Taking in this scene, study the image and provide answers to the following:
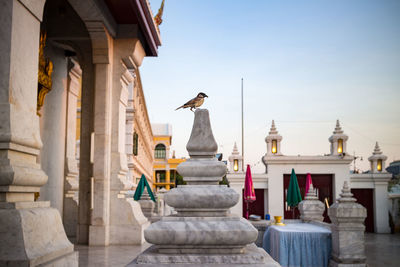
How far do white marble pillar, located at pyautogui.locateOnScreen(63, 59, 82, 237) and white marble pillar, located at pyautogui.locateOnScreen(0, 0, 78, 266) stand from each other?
22.9ft

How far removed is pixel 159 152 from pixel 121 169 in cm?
6681

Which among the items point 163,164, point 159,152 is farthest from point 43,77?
point 159,152

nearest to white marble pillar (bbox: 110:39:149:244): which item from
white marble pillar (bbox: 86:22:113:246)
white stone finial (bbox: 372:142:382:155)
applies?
white marble pillar (bbox: 86:22:113:246)

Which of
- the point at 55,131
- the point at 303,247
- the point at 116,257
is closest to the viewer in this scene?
the point at 116,257

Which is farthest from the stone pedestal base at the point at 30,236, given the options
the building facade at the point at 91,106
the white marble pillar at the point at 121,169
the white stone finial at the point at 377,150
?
the white stone finial at the point at 377,150

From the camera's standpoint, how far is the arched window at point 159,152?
76.2 meters

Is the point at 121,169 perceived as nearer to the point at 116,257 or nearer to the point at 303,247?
the point at 116,257

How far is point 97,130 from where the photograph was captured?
33.2ft

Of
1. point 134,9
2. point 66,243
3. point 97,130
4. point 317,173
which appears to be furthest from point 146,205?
point 317,173

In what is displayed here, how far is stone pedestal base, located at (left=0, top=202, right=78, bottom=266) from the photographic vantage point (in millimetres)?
4012

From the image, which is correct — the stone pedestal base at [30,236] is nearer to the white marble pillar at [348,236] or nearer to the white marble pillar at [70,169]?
the white marble pillar at [348,236]

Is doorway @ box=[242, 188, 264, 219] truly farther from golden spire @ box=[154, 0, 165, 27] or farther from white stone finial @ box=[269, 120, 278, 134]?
golden spire @ box=[154, 0, 165, 27]

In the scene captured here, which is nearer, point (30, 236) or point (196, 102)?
point (30, 236)

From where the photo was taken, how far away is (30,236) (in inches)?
166
